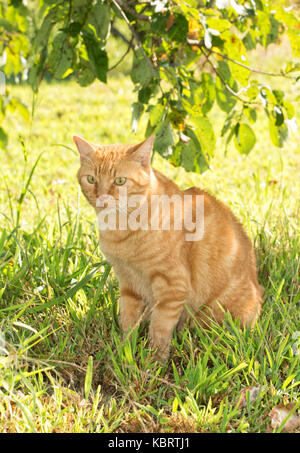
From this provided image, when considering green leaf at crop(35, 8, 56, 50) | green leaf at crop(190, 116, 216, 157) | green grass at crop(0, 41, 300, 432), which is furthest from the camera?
green leaf at crop(190, 116, 216, 157)

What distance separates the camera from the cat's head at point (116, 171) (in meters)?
2.03

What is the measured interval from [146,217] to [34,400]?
810 millimetres

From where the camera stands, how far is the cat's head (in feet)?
6.64

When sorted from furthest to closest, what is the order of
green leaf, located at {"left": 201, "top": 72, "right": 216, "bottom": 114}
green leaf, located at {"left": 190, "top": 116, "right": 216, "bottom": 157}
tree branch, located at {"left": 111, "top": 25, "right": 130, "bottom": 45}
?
tree branch, located at {"left": 111, "top": 25, "right": 130, "bottom": 45}
green leaf, located at {"left": 201, "top": 72, "right": 216, "bottom": 114}
green leaf, located at {"left": 190, "top": 116, "right": 216, "bottom": 157}

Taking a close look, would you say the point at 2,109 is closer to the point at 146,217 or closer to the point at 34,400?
the point at 146,217

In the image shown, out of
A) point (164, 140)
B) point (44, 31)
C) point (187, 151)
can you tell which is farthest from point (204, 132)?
point (44, 31)

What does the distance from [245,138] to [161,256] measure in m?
0.79

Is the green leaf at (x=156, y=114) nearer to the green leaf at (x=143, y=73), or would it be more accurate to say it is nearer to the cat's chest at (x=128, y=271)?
the green leaf at (x=143, y=73)

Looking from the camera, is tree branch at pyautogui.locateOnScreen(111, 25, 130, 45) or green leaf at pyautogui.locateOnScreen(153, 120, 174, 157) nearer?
green leaf at pyautogui.locateOnScreen(153, 120, 174, 157)

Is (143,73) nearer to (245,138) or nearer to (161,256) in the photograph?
(245,138)

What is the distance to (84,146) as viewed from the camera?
211cm

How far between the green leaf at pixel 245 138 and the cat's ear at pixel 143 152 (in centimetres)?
60

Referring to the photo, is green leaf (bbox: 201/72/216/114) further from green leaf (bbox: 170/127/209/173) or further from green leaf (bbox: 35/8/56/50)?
green leaf (bbox: 35/8/56/50)

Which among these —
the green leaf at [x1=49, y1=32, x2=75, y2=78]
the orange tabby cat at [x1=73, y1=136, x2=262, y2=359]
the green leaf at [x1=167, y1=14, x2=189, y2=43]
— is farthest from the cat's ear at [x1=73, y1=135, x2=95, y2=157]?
the green leaf at [x1=167, y1=14, x2=189, y2=43]
